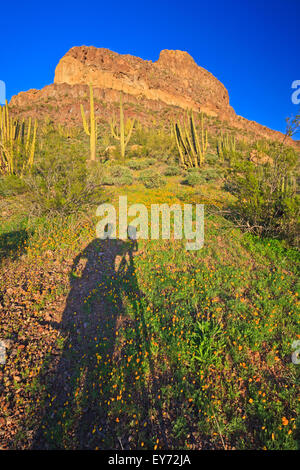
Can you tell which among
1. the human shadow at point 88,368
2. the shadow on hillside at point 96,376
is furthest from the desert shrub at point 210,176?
the shadow on hillside at point 96,376

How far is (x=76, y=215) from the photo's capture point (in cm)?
700

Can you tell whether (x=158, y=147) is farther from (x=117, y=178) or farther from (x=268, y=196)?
(x=268, y=196)

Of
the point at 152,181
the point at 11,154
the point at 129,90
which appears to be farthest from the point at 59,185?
the point at 129,90

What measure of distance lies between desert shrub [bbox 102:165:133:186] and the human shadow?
7.90 meters

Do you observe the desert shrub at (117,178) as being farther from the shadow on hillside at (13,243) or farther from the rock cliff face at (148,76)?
the rock cliff face at (148,76)

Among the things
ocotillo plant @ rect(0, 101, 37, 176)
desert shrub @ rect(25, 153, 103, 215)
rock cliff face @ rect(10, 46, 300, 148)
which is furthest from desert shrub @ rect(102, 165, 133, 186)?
rock cliff face @ rect(10, 46, 300, 148)

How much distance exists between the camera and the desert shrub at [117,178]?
1167 cm

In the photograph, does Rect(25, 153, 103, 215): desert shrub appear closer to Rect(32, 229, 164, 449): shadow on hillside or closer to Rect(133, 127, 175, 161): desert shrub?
Rect(32, 229, 164, 449): shadow on hillside

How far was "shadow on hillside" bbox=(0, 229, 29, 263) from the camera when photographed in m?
4.98

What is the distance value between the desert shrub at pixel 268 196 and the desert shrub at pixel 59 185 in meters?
5.28
